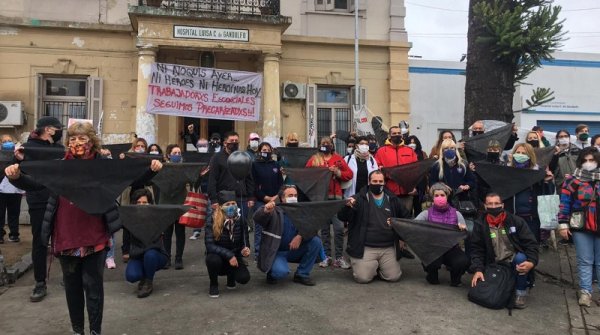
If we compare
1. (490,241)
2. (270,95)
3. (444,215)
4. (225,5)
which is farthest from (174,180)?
(225,5)

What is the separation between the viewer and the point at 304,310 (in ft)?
16.9

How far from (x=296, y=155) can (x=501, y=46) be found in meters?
4.15

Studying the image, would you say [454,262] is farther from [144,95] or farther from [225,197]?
[144,95]

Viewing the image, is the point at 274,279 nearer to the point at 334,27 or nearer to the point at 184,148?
the point at 184,148

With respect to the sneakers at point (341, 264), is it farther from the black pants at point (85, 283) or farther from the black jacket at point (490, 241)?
the black pants at point (85, 283)

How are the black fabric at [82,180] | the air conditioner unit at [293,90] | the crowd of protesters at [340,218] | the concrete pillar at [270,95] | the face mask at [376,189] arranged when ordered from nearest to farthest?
1. the black fabric at [82,180]
2. the crowd of protesters at [340,218]
3. the face mask at [376,189]
4. the concrete pillar at [270,95]
5. the air conditioner unit at [293,90]

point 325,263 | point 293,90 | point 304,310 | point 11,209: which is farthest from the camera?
point 293,90

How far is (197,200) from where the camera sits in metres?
6.88

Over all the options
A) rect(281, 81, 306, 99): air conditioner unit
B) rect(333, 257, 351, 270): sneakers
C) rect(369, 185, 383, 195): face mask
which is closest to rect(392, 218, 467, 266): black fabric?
rect(369, 185, 383, 195): face mask

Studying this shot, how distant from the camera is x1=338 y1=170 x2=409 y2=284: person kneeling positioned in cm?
621

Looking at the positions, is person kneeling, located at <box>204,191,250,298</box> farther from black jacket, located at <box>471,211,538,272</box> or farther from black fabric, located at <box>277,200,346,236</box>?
black jacket, located at <box>471,211,538,272</box>

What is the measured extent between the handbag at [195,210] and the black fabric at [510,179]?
3.94m

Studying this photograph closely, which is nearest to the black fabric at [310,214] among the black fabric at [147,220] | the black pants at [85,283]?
the black fabric at [147,220]

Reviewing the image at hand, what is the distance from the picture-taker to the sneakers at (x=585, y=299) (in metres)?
5.43
